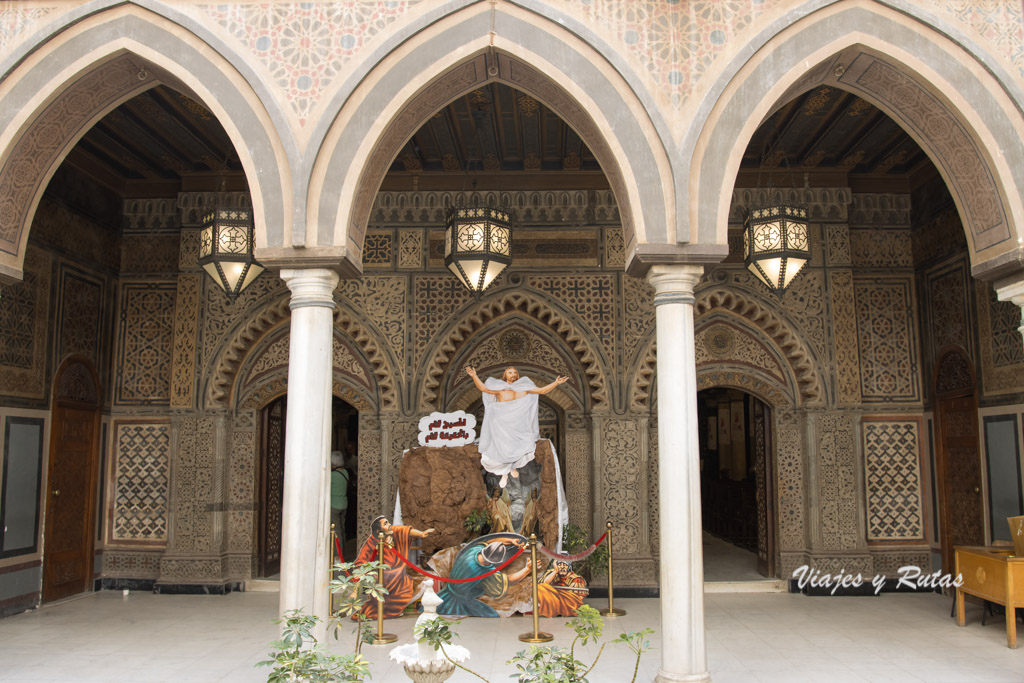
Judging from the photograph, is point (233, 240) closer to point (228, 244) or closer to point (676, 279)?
point (228, 244)

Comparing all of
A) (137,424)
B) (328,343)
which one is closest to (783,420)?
(328,343)

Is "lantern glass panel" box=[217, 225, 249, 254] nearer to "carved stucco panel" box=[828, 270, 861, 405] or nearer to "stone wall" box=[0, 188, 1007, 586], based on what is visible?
"stone wall" box=[0, 188, 1007, 586]

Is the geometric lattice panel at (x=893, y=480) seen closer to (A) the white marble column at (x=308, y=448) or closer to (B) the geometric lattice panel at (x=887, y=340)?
(B) the geometric lattice panel at (x=887, y=340)

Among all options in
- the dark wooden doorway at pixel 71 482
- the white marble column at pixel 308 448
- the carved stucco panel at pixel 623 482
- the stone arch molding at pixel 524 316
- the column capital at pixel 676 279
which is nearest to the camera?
the white marble column at pixel 308 448

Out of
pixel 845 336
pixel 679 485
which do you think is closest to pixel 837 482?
pixel 845 336

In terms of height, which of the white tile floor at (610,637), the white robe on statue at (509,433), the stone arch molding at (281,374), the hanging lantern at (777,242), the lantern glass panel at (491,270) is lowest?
the white tile floor at (610,637)

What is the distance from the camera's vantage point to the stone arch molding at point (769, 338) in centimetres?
815

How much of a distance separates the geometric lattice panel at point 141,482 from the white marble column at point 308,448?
12.9 ft

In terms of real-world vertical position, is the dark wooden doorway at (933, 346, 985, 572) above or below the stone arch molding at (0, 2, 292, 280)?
below

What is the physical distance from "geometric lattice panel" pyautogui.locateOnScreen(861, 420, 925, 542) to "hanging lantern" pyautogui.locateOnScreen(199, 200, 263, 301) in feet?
20.4

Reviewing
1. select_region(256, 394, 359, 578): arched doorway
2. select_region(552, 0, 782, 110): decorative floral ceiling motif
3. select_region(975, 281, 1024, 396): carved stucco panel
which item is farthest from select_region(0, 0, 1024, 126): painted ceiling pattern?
select_region(256, 394, 359, 578): arched doorway

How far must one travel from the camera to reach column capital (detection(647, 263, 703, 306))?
5.14 meters

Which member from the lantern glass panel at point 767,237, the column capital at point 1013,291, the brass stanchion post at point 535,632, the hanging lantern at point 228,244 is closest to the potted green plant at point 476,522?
the brass stanchion post at point 535,632

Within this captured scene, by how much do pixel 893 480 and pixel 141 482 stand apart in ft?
25.3
